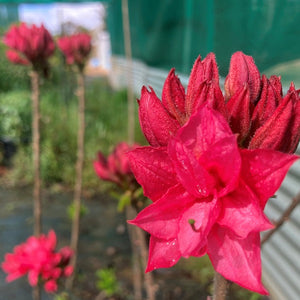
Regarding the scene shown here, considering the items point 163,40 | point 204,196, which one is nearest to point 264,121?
point 204,196

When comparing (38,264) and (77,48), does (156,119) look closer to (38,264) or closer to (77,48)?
(38,264)

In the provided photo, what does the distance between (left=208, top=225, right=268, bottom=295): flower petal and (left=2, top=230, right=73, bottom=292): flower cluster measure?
1.50 meters

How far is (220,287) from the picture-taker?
0.67m

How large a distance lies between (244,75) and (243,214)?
244mm

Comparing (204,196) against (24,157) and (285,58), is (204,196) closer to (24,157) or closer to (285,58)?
(285,58)

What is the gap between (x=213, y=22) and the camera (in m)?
2.48

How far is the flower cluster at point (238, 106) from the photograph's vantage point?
2.05ft

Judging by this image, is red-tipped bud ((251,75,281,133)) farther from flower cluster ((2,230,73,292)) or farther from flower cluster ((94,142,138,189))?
flower cluster ((2,230,73,292))

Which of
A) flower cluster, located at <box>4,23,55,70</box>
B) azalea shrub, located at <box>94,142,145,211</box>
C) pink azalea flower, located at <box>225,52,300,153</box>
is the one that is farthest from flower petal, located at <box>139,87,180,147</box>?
flower cluster, located at <box>4,23,55,70</box>

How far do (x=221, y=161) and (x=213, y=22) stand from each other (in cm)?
205

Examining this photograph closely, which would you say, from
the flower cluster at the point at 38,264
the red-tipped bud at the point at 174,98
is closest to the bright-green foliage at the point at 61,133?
the flower cluster at the point at 38,264

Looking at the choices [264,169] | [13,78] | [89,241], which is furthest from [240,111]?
[13,78]

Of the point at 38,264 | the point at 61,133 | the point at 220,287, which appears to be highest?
the point at 220,287

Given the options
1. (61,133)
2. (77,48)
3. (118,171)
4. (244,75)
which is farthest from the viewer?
(61,133)
